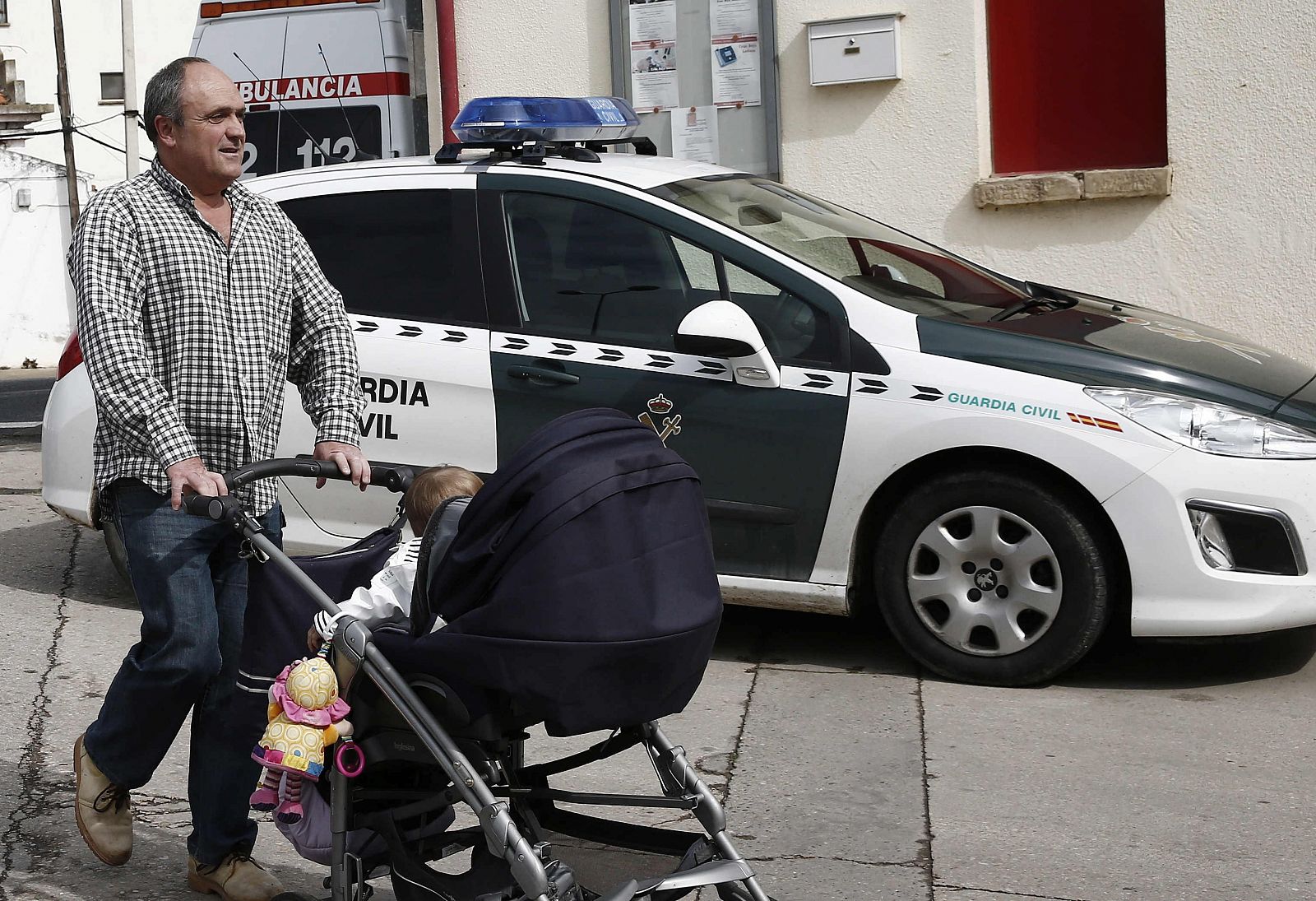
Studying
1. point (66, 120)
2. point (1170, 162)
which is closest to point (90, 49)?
point (66, 120)

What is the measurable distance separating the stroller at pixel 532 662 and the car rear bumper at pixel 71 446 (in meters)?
3.05

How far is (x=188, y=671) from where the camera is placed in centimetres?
341

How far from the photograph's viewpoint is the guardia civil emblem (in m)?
5.12

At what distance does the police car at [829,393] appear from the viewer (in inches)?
186

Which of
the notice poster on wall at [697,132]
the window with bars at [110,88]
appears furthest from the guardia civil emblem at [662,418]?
the window with bars at [110,88]

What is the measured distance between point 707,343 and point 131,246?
80.7 inches

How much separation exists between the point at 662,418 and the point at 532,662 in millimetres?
2510

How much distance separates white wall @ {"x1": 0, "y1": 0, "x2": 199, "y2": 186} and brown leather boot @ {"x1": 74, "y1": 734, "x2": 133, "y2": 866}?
26178 millimetres

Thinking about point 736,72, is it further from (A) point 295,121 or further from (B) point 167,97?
(B) point 167,97

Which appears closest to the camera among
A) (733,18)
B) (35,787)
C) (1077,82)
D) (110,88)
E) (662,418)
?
(35,787)

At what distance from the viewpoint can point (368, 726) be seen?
299 centimetres

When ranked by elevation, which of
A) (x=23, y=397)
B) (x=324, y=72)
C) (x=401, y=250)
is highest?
(x=324, y=72)

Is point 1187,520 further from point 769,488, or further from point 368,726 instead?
point 368,726

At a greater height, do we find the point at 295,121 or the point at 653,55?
the point at 653,55
